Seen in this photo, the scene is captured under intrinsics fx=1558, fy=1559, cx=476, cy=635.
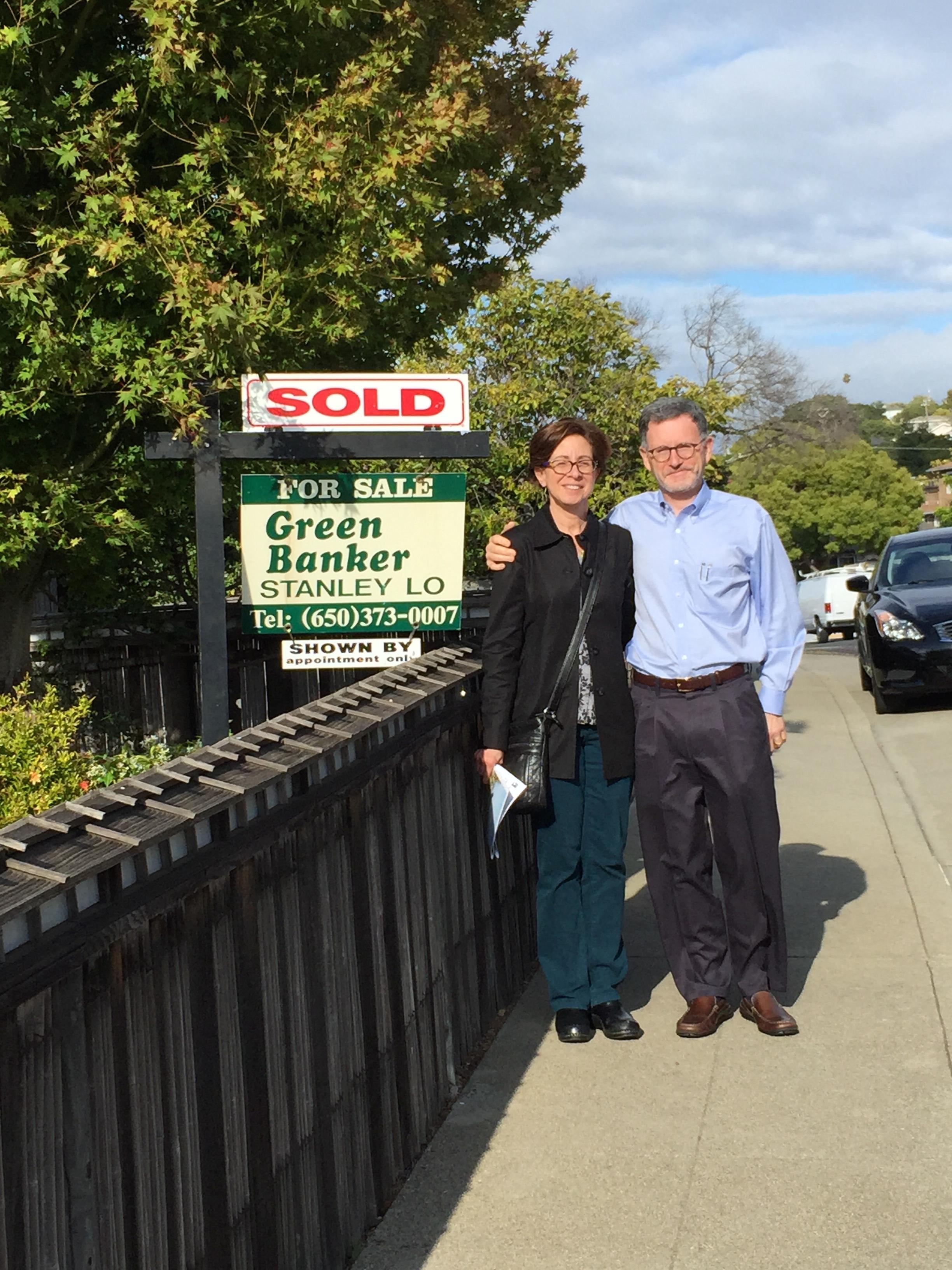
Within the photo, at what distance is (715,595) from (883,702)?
31.1 feet

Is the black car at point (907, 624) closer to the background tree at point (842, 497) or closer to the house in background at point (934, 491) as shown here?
the background tree at point (842, 497)

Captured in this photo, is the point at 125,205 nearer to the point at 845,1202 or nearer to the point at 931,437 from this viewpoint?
the point at 845,1202

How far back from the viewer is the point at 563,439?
5.00m

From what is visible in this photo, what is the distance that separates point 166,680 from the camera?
11.8 meters

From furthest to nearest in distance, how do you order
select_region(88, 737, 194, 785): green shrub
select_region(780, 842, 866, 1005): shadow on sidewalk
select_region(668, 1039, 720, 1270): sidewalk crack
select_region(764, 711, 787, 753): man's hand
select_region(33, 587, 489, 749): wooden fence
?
1. select_region(33, 587, 489, 749): wooden fence
2. select_region(88, 737, 194, 785): green shrub
3. select_region(780, 842, 866, 1005): shadow on sidewalk
4. select_region(764, 711, 787, 753): man's hand
5. select_region(668, 1039, 720, 1270): sidewalk crack

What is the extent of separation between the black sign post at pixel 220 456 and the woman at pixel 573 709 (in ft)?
6.83

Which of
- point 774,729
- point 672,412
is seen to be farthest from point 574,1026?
point 672,412

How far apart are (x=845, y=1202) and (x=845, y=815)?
5213mm

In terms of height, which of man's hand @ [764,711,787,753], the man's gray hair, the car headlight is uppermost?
the man's gray hair

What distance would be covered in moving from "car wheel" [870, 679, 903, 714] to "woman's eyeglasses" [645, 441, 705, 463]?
9217 mm

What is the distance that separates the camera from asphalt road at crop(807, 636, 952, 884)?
841 centimetres

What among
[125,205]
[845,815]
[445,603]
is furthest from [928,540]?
[125,205]

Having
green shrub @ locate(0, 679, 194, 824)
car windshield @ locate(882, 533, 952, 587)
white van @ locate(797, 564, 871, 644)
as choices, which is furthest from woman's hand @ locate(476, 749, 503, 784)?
white van @ locate(797, 564, 871, 644)

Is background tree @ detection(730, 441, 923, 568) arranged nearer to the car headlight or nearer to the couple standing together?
the car headlight
